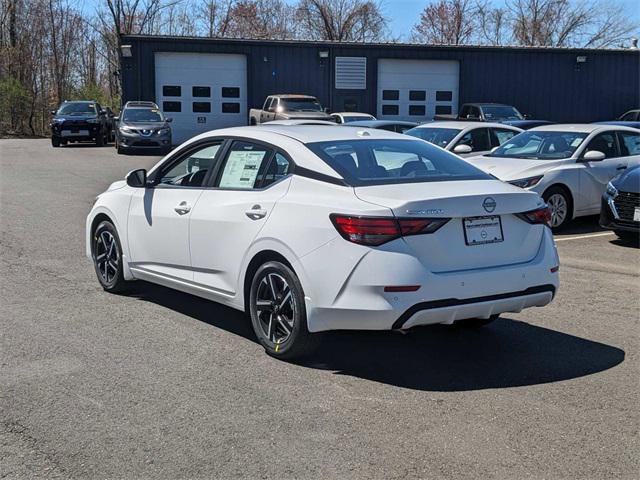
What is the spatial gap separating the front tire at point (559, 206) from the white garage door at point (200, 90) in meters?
22.5

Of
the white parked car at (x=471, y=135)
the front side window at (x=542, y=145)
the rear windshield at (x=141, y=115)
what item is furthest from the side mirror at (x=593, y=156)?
the rear windshield at (x=141, y=115)

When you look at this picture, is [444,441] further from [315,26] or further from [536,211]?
[315,26]

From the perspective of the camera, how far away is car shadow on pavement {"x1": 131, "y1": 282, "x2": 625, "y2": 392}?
486 centimetres

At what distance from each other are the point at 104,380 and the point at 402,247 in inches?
79.9

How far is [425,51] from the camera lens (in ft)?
109

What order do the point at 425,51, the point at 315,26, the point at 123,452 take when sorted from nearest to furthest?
the point at 123,452, the point at 425,51, the point at 315,26

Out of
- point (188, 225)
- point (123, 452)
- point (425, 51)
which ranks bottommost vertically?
point (123, 452)

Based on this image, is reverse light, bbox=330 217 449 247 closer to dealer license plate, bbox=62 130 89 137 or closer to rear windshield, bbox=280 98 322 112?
rear windshield, bbox=280 98 322 112

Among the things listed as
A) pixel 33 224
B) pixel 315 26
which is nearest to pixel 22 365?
pixel 33 224

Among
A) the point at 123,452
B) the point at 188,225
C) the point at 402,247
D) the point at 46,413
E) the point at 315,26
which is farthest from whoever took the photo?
the point at 315,26

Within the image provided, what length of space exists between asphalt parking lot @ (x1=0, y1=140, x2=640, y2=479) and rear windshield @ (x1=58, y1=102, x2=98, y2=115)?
907 inches

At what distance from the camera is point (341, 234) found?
4.66m

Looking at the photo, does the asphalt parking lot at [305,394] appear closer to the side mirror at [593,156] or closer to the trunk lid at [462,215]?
the trunk lid at [462,215]

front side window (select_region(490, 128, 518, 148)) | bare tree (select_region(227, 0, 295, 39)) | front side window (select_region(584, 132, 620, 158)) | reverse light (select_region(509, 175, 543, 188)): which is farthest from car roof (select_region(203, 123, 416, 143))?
bare tree (select_region(227, 0, 295, 39))
